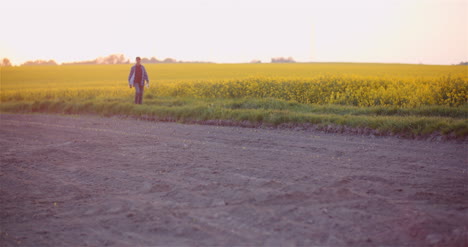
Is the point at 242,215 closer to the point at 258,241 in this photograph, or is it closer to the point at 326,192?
the point at 258,241

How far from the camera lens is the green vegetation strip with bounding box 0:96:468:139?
1054 centimetres

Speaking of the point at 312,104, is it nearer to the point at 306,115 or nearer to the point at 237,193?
the point at 306,115

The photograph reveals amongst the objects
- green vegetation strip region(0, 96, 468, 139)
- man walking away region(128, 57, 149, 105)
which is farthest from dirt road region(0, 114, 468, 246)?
man walking away region(128, 57, 149, 105)

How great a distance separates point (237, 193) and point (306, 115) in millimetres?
7427

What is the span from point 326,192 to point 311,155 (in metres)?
2.64

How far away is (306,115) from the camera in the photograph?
12.9 metres

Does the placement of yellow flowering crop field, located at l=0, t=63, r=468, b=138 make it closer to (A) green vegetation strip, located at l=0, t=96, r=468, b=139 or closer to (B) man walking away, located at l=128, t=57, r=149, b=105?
(A) green vegetation strip, located at l=0, t=96, r=468, b=139

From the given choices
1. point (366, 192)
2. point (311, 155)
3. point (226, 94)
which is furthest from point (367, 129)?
point (226, 94)

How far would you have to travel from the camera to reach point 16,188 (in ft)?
21.7

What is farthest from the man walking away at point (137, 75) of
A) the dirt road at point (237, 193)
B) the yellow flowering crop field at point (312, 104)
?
the dirt road at point (237, 193)

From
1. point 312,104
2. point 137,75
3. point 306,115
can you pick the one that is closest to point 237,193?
point 306,115

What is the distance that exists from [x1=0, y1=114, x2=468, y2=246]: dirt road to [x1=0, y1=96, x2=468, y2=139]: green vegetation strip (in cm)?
88

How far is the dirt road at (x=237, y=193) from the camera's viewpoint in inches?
176

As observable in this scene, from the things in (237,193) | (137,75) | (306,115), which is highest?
(137,75)
